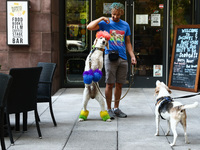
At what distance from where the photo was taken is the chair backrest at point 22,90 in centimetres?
487

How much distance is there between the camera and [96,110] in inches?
284

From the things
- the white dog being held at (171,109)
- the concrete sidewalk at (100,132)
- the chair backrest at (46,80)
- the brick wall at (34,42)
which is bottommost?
the concrete sidewalk at (100,132)

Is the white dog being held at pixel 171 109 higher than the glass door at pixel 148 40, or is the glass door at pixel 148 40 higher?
the glass door at pixel 148 40

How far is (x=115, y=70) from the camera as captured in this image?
6.45 metres

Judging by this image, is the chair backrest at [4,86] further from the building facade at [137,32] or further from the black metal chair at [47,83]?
the building facade at [137,32]

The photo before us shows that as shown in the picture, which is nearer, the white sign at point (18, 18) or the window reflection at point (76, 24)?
the white sign at point (18, 18)

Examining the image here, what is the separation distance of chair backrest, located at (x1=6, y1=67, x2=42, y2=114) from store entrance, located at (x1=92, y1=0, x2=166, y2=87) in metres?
5.20

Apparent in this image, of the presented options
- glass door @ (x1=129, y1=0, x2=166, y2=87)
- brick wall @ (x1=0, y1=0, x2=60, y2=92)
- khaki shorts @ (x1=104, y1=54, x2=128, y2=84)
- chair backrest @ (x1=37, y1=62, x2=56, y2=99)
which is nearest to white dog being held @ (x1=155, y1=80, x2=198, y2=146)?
khaki shorts @ (x1=104, y1=54, x2=128, y2=84)

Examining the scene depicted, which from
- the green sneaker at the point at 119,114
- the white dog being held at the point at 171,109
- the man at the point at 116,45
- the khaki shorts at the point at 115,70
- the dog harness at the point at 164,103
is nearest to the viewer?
the white dog being held at the point at 171,109

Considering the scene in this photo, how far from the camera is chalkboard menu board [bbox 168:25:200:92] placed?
9.52 metres

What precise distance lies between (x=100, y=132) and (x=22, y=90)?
4.34 ft

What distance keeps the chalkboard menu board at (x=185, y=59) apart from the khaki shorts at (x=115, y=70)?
3498mm

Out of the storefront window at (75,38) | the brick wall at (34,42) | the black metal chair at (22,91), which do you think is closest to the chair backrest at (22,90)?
the black metal chair at (22,91)

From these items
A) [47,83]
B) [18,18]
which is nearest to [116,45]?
[47,83]
